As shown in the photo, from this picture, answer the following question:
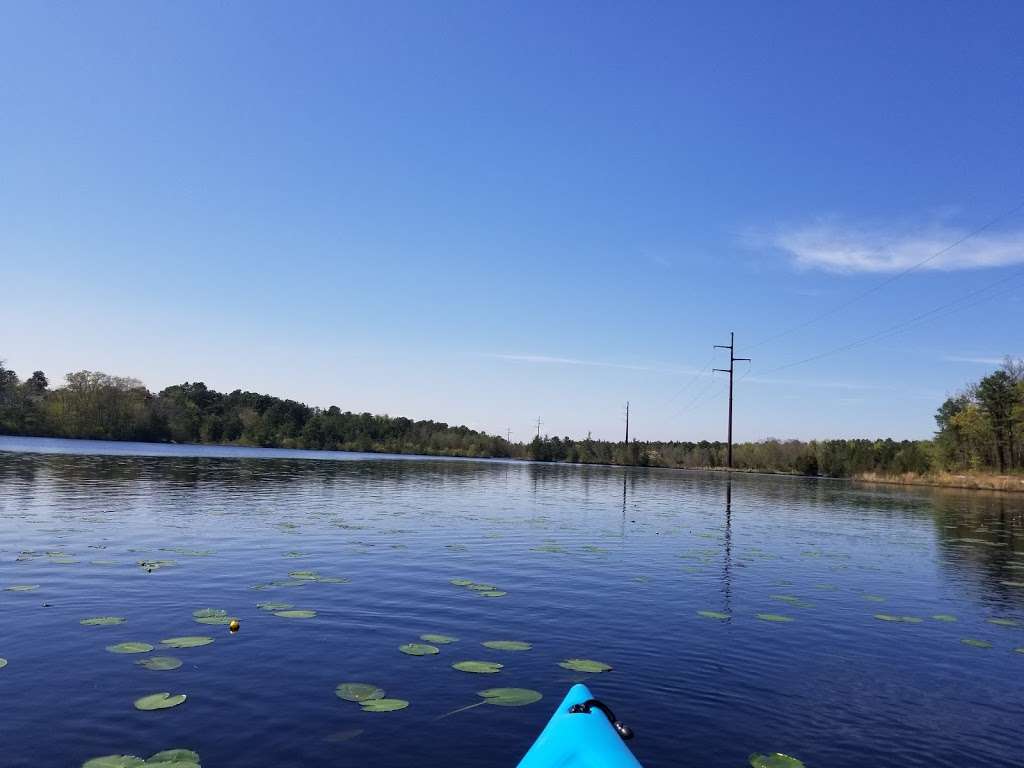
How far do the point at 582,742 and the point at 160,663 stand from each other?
5906 millimetres

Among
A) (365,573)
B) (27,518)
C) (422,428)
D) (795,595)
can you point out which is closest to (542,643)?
(365,573)

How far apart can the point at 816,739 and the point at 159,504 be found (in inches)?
964

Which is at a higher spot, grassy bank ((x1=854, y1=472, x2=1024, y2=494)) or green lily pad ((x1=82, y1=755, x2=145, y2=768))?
grassy bank ((x1=854, y1=472, x2=1024, y2=494))

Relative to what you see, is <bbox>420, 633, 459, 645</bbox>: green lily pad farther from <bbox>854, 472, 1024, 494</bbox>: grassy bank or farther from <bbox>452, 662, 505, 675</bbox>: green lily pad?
<bbox>854, 472, 1024, 494</bbox>: grassy bank

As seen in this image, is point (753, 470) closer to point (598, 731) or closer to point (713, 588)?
point (713, 588)

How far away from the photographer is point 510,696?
7391 millimetres

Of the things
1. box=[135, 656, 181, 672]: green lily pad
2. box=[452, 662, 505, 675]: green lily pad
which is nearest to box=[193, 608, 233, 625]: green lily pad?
box=[135, 656, 181, 672]: green lily pad

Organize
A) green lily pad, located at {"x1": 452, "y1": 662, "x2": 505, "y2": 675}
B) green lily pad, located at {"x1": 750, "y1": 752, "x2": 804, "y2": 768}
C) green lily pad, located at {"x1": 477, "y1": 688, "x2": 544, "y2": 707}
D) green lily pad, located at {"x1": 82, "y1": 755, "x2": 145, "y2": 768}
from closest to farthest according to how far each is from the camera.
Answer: green lily pad, located at {"x1": 82, "y1": 755, "x2": 145, "y2": 768} → green lily pad, located at {"x1": 750, "y1": 752, "x2": 804, "y2": 768} → green lily pad, located at {"x1": 477, "y1": 688, "x2": 544, "y2": 707} → green lily pad, located at {"x1": 452, "y1": 662, "x2": 505, "y2": 675}

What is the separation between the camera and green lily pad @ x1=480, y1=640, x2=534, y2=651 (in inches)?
363

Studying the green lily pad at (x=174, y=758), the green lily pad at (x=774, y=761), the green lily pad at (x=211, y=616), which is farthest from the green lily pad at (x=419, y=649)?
the green lily pad at (x=774, y=761)

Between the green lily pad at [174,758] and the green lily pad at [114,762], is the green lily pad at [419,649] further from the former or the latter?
the green lily pad at [114,762]

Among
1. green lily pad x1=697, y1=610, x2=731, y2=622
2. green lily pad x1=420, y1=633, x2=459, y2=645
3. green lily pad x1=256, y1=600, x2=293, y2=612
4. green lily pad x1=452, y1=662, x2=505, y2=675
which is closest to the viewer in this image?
green lily pad x1=452, y1=662, x2=505, y2=675

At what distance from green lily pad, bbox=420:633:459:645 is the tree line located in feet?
270

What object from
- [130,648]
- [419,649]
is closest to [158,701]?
[130,648]
